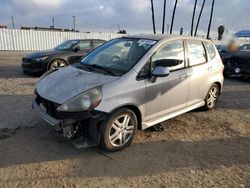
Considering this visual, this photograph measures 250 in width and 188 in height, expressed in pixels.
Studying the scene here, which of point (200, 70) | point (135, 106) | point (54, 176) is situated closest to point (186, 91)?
point (200, 70)

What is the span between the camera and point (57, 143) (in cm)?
442

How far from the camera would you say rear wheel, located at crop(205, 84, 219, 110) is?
20.5 ft

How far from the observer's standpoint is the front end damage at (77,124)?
12.6 feet

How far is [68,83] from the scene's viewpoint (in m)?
4.23

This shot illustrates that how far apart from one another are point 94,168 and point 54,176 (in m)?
0.54

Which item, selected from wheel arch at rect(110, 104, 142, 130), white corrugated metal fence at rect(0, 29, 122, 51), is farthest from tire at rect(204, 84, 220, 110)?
white corrugated metal fence at rect(0, 29, 122, 51)

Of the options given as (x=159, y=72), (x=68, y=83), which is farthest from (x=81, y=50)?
(x=159, y=72)

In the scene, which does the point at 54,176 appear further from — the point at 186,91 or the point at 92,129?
the point at 186,91

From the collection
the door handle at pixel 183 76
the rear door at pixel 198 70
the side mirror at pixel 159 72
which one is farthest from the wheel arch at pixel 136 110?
the rear door at pixel 198 70

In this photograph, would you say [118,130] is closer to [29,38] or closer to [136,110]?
[136,110]

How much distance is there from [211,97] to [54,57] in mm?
6201

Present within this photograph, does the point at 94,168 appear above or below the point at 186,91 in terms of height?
below

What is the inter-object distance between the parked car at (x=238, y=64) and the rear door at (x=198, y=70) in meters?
5.44

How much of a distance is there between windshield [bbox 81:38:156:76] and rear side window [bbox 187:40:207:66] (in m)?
0.99
